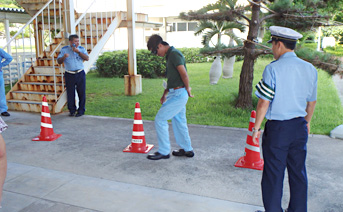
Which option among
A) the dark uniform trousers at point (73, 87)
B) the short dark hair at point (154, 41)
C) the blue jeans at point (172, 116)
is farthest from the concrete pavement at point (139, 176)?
the short dark hair at point (154, 41)

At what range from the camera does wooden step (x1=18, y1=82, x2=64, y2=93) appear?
8.25 metres

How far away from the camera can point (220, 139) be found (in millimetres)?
5801

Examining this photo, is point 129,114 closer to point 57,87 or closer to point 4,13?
point 57,87

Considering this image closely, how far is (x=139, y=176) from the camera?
423 cm

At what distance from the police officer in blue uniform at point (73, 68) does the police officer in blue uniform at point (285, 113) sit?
5.41m

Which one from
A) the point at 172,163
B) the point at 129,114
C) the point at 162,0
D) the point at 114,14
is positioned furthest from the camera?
the point at 162,0

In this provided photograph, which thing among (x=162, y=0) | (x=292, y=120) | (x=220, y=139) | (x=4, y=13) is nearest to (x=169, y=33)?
(x=162, y=0)

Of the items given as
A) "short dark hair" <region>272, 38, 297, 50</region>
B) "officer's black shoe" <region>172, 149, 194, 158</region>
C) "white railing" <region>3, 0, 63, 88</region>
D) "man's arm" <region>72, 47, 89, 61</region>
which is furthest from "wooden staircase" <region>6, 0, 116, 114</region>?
"short dark hair" <region>272, 38, 297, 50</region>

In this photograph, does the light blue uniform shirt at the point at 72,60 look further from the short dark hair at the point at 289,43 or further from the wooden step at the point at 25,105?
the short dark hair at the point at 289,43

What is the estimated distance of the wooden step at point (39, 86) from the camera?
325 inches

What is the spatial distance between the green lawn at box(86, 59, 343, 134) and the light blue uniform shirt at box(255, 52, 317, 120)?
148 inches

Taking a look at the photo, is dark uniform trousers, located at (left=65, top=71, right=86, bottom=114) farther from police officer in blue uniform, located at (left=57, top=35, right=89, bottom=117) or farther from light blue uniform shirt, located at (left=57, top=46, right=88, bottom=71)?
light blue uniform shirt, located at (left=57, top=46, right=88, bottom=71)

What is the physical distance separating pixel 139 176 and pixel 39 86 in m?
5.37

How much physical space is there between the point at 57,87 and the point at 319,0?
6.54 m
